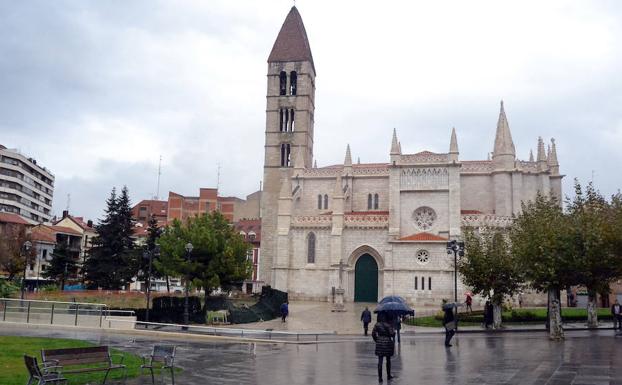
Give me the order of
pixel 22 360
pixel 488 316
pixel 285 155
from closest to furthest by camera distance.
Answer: pixel 22 360 → pixel 488 316 → pixel 285 155

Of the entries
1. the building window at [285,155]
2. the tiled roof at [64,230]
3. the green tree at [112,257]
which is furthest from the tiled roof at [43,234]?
the building window at [285,155]

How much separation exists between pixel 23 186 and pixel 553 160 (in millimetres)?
72766

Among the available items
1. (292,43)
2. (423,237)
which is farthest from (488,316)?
(292,43)

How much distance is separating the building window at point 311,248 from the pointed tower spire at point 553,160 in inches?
965

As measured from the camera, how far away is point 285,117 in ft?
217

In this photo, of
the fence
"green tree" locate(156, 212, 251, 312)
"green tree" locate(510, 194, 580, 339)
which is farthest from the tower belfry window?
the fence

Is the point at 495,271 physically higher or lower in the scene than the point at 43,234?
lower

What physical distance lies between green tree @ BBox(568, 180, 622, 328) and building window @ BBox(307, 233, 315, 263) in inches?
1143

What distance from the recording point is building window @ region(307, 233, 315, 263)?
53.3 meters

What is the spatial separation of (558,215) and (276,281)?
103ft

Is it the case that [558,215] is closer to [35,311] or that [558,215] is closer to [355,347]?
[355,347]

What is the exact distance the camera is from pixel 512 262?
2839 cm

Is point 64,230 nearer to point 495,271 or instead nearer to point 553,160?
point 553,160

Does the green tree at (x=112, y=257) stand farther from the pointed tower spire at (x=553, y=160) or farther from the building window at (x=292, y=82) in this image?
the pointed tower spire at (x=553, y=160)
